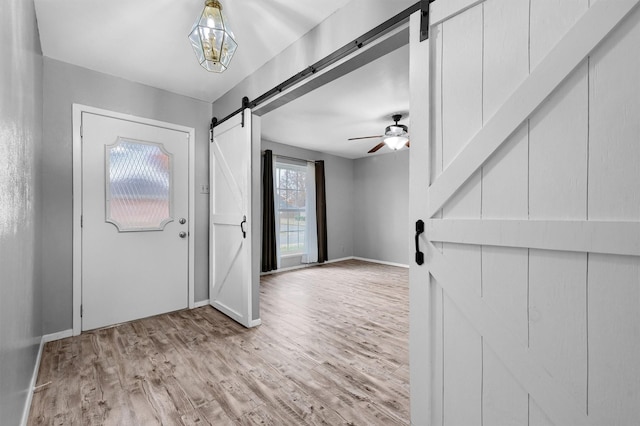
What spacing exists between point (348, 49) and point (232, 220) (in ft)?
6.52

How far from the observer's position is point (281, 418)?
1515 millimetres

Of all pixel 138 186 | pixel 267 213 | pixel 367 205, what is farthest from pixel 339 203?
pixel 138 186

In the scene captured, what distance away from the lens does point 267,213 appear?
508 cm

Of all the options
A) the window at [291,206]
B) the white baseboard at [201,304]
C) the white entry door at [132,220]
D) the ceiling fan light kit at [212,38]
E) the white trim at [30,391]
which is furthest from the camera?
the window at [291,206]

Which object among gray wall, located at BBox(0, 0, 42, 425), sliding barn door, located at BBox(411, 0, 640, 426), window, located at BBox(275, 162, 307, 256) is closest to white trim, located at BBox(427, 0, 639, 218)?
sliding barn door, located at BBox(411, 0, 640, 426)

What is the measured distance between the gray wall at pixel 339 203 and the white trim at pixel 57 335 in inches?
180

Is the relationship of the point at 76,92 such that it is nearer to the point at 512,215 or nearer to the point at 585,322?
the point at 512,215

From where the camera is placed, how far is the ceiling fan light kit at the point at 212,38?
1.71 meters

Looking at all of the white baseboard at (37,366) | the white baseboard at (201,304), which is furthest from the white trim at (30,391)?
the white baseboard at (201,304)

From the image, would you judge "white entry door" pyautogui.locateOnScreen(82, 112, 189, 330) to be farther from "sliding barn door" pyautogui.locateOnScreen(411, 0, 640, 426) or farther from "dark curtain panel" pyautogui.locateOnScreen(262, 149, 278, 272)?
"sliding barn door" pyautogui.locateOnScreen(411, 0, 640, 426)

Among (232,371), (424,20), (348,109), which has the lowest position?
(232,371)

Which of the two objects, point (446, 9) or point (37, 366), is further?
point (37, 366)

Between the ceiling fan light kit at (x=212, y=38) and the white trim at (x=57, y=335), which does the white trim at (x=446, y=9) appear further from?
the white trim at (x=57, y=335)

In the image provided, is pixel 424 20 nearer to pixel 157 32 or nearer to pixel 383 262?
pixel 157 32
